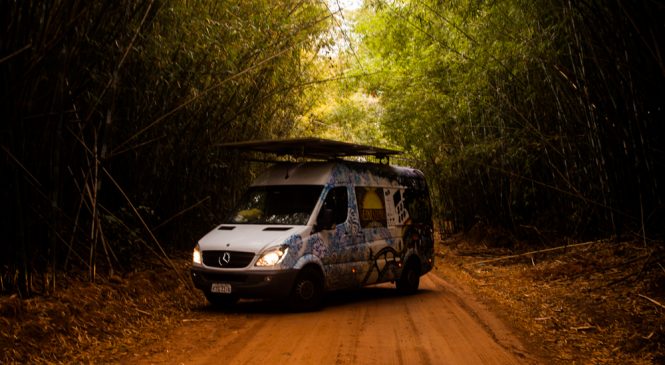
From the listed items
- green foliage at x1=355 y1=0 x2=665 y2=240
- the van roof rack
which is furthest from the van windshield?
green foliage at x1=355 y1=0 x2=665 y2=240

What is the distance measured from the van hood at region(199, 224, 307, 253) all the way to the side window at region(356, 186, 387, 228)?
137cm

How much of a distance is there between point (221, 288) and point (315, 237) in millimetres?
1229

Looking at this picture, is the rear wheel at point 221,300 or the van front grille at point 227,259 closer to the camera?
the van front grille at point 227,259

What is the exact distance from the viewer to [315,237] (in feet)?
24.9

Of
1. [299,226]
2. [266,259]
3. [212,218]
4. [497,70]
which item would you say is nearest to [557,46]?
[497,70]

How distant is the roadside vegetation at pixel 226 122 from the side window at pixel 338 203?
188 cm

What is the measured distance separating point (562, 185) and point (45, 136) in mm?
7966

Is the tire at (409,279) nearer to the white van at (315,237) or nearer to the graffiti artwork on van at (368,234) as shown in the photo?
the white van at (315,237)

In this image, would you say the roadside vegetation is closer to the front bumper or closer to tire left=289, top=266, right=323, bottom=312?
the front bumper

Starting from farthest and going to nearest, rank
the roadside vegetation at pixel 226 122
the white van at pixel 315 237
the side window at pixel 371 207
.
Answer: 1. the side window at pixel 371 207
2. the white van at pixel 315 237
3. the roadside vegetation at pixel 226 122

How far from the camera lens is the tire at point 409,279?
957 centimetres

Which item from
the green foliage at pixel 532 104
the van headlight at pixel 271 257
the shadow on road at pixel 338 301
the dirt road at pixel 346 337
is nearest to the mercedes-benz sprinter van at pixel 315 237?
the van headlight at pixel 271 257

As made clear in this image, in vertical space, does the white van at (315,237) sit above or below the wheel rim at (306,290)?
above

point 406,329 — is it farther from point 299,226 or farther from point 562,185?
point 562,185
